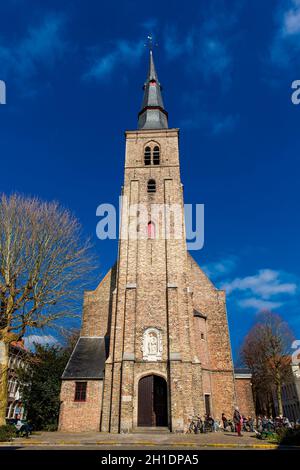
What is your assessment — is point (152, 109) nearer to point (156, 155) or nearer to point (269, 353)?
point (156, 155)

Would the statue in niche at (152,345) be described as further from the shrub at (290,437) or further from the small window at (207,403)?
the shrub at (290,437)

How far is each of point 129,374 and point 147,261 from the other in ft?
22.8

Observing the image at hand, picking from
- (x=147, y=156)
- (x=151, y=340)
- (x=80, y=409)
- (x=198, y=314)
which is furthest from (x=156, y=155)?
(x=80, y=409)

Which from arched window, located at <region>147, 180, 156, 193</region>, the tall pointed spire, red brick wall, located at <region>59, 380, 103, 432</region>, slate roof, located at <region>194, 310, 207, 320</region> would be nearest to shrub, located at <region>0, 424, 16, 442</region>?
red brick wall, located at <region>59, 380, 103, 432</region>

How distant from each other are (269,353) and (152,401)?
18136mm

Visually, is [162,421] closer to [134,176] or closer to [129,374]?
[129,374]

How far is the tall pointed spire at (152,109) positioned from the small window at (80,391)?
68.9 ft

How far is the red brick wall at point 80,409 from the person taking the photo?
18234 mm

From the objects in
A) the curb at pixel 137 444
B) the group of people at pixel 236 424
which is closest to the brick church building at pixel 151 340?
the group of people at pixel 236 424

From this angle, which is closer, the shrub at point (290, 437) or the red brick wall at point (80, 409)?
the shrub at point (290, 437)

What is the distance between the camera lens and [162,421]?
59.1 ft

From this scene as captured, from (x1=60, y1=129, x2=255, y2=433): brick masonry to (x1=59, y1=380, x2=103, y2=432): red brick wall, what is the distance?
0.16ft

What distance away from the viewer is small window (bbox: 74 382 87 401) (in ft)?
62.2
